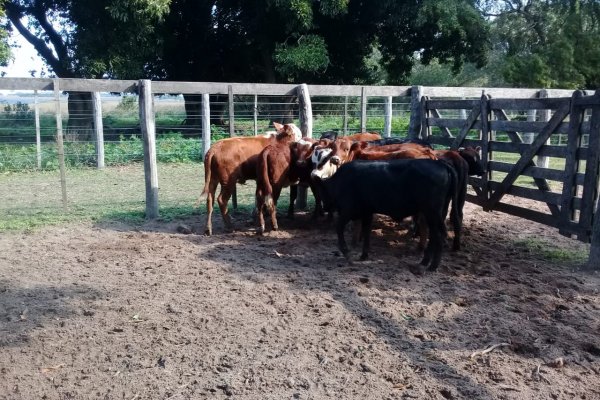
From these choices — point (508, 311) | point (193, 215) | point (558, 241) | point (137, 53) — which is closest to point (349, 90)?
point (193, 215)

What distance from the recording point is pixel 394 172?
22.6ft

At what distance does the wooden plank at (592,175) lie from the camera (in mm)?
6746

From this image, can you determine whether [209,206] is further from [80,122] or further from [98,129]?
[80,122]

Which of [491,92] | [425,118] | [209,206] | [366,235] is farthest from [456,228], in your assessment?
[491,92]

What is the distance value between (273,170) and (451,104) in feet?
12.1

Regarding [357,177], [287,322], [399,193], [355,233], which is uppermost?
[357,177]

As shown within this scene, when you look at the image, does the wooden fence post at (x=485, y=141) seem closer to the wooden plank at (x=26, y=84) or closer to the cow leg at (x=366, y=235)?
the cow leg at (x=366, y=235)

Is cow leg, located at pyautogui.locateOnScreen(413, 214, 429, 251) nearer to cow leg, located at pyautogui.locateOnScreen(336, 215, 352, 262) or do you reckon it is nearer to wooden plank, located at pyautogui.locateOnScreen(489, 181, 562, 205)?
cow leg, located at pyautogui.locateOnScreen(336, 215, 352, 262)

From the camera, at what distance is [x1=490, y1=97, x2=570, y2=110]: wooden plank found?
7.52m

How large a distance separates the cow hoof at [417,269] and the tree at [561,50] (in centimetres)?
1954

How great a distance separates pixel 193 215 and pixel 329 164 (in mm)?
2772

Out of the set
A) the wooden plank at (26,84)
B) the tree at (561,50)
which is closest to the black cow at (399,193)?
the wooden plank at (26,84)

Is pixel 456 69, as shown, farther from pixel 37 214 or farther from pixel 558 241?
pixel 37 214

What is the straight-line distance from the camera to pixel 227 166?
8.55 meters
